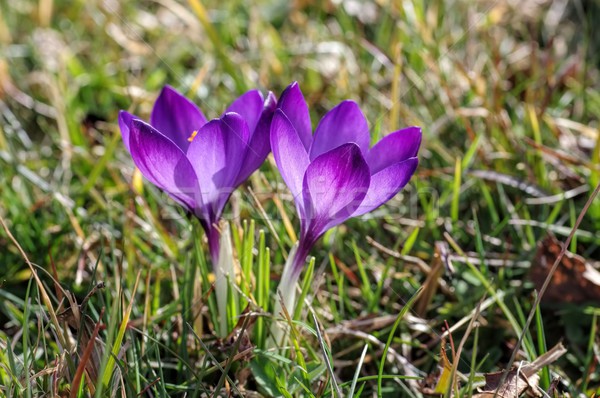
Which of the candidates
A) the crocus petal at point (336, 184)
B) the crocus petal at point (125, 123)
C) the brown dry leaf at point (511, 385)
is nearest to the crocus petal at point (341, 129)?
the crocus petal at point (336, 184)

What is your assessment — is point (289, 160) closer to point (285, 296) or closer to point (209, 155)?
point (209, 155)

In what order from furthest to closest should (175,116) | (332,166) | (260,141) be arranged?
(175,116)
(260,141)
(332,166)

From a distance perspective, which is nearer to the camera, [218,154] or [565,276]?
[218,154]

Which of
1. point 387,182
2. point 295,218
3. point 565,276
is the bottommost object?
point 565,276

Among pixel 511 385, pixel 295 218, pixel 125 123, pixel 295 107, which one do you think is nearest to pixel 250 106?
pixel 295 107

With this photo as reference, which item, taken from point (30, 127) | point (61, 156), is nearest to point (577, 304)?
point (61, 156)

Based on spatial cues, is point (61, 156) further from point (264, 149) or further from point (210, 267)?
point (264, 149)
